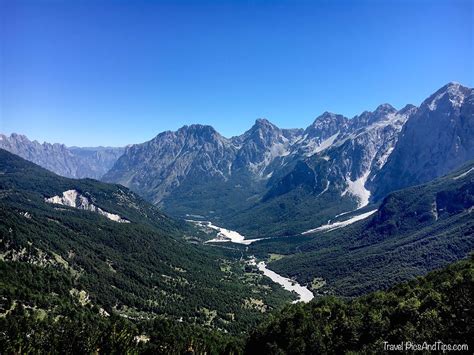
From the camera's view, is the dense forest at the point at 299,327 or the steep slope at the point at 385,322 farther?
the dense forest at the point at 299,327

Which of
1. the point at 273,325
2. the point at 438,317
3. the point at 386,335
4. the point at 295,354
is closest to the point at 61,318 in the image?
the point at 273,325

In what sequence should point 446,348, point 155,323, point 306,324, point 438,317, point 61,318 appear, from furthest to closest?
point 155,323
point 61,318
point 306,324
point 438,317
point 446,348

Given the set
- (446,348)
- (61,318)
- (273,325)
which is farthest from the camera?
(61,318)

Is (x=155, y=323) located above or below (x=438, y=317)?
below

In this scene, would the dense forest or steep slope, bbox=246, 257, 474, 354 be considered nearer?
steep slope, bbox=246, 257, 474, 354

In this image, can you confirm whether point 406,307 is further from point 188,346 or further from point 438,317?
point 188,346

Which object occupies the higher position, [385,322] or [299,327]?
[385,322]

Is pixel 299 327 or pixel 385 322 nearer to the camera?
pixel 385 322

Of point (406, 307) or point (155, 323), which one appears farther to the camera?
point (155, 323)

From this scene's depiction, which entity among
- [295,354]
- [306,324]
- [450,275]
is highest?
[450,275]
